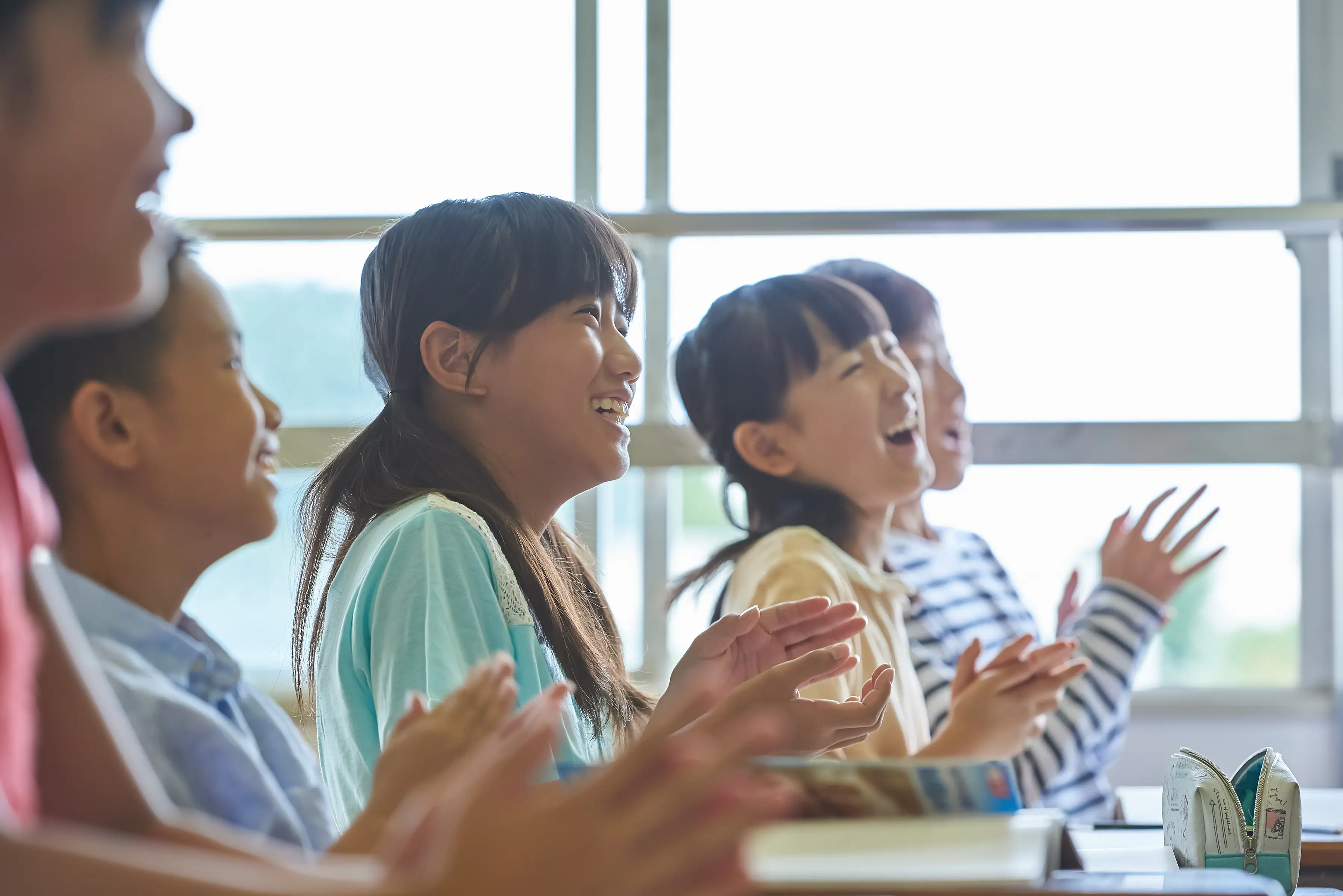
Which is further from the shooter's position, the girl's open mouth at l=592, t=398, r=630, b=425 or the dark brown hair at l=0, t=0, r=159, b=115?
the girl's open mouth at l=592, t=398, r=630, b=425

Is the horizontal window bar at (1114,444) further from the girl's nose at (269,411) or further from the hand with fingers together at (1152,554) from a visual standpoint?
the girl's nose at (269,411)

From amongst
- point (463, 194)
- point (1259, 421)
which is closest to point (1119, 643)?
point (1259, 421)

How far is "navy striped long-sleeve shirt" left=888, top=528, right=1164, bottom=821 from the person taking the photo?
6.52 ft

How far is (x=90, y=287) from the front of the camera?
0.56 metres

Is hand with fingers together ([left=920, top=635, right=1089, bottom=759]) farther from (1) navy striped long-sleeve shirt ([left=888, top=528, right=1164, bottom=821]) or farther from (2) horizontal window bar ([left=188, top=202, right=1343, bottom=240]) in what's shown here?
(2) horizontal window bar ([left=188, top=202, right=1343, bottom=240])

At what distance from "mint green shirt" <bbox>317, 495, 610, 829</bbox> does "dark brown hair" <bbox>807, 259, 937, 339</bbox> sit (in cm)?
116

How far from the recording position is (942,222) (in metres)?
2.71

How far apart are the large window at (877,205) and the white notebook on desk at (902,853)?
82.7 inches

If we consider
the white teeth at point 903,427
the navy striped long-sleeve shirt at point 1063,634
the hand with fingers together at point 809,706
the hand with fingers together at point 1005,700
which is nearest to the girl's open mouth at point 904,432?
the white teeth at point 903,427

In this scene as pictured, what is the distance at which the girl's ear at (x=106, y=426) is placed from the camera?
86 centimetres

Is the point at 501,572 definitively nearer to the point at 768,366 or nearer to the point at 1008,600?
the point at 768,366

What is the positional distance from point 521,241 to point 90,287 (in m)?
0.89

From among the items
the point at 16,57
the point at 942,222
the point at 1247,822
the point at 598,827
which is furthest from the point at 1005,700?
the point at 942,222

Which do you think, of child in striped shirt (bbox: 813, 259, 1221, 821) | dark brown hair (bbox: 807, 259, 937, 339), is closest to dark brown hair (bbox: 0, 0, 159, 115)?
child in striped shirt (bbox: 813, 259, 1221, 821)
